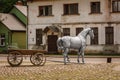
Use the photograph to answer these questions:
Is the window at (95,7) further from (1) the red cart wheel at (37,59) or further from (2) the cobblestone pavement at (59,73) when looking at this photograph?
(2) the cobblestone pavement at (59,73)

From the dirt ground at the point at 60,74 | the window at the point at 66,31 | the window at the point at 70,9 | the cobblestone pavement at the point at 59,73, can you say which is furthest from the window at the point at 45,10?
the dirt ground at the point at 60,74

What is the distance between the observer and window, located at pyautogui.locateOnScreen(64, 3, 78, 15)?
53812 mm

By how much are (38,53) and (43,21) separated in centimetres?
2744

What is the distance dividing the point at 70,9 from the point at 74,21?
168 cm

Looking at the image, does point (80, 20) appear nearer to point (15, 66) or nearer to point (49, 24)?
point (49, 24)

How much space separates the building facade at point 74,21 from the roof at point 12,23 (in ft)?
17.1

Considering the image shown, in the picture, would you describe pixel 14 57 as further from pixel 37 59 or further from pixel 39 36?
pixel 39 36

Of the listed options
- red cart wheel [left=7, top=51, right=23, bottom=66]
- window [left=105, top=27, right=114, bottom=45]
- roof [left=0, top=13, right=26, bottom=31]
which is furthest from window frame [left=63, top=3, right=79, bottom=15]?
red cart wheel [left=7, top=51, right=23, bottom=66]

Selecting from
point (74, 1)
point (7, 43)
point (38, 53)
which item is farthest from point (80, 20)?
point (38, 53)

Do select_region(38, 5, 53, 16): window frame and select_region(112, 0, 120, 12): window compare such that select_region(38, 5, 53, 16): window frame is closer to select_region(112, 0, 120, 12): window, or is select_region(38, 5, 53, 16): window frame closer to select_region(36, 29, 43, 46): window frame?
select_region(36, 29, 43, 46): window frame

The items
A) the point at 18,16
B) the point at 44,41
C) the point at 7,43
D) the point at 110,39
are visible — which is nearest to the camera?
the point at 110,39

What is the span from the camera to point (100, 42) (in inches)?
2029

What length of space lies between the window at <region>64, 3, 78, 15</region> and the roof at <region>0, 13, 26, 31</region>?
1015cm

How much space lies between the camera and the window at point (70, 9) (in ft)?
177
